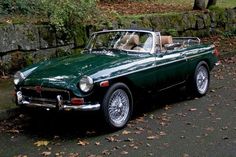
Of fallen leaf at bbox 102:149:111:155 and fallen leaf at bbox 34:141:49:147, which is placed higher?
fallen leaf at bbox 102:149:111:155

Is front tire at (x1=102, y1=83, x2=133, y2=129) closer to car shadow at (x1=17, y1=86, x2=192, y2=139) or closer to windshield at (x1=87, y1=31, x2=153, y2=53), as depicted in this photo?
car shadow at (x1=17, y1=86, x2=192, y2=139)

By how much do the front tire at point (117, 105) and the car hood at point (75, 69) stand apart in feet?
0.82

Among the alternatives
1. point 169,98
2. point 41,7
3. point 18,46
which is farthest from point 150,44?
point 41,7

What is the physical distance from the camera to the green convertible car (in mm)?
6688

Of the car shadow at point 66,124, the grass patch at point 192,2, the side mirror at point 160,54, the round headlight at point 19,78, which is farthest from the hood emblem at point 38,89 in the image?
the grass patch at point 192,2

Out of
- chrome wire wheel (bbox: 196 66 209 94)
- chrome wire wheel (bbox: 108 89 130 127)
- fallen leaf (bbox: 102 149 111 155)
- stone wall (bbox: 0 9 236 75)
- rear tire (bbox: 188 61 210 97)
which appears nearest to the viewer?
fallen leaf (bbox: 102 149 111 155)

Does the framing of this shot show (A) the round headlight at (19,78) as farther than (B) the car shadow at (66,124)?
Yes

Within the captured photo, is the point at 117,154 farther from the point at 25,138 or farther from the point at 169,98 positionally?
the point at 169,98

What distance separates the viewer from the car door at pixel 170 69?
8039 mm

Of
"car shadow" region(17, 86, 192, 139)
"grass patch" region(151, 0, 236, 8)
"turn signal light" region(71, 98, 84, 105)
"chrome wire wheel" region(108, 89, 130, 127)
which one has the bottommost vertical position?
"car shadow" region(17, 86, 192, 139)

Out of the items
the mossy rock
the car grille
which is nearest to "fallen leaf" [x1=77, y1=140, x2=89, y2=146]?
the car grille

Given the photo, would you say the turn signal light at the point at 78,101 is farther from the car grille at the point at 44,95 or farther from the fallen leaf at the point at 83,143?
the fallen leaf at the point at 83,143

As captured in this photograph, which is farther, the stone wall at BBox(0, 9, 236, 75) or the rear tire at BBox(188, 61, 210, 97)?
the stone wall at BBox(0, 9, 236, 75)

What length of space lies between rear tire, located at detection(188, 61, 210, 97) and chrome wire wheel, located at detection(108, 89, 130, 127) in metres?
2.17
